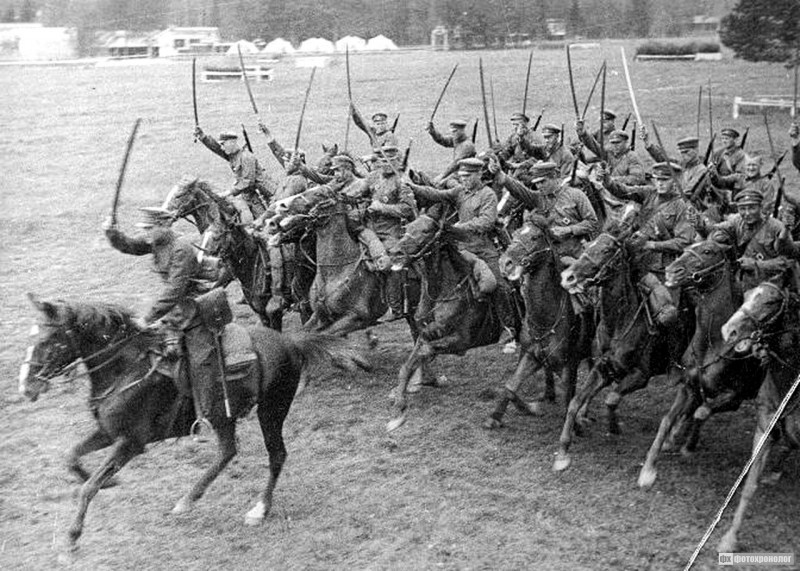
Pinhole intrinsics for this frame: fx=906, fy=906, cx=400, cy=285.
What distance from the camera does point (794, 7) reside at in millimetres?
13484

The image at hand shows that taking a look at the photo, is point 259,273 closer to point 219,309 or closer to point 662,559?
point 219,309

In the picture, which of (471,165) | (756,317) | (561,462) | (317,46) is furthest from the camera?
(317,46)

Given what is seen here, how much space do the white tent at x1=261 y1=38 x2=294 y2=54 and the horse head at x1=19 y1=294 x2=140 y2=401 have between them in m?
14.7

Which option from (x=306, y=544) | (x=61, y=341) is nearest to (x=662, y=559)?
(x=306, y=544)

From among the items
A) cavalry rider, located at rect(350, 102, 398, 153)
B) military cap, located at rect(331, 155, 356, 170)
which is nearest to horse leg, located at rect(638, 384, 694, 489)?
military cap, located at rect(331, 155, 356, 170)

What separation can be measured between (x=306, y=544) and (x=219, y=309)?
2.03 metres

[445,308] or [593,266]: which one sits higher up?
[593,266]

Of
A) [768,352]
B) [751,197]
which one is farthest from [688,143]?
[768,352]

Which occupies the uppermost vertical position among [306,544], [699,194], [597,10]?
[597,10]

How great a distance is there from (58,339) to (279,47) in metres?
15.6

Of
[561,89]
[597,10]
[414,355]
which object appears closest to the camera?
[414,355]

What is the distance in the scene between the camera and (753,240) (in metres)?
7.65

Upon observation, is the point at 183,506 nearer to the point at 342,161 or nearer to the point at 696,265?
the point at 696,265

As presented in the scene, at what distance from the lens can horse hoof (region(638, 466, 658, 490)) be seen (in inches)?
304
